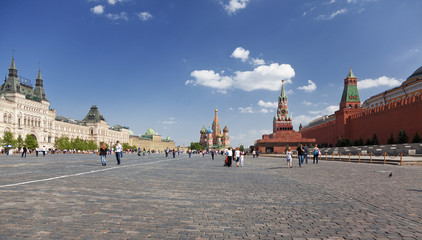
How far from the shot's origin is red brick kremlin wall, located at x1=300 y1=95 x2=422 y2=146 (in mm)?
37750

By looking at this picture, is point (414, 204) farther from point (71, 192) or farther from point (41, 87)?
point (41, 87)

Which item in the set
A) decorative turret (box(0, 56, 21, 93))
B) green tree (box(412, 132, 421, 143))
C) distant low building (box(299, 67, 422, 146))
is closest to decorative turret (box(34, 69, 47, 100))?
decorative turret (box(0, 56, 21, 93))

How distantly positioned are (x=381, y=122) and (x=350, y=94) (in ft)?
91.3

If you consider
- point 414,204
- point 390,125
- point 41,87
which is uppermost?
point 41,87

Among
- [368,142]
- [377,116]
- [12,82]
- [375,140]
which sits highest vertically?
[12,82]

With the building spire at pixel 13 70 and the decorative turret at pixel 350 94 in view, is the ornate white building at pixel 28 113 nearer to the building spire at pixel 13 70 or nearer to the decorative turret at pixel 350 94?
the building spire at pixel 13 70

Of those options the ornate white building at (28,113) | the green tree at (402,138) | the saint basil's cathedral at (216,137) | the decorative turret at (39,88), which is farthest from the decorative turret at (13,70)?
the saint basil's cathedral at (216,137)

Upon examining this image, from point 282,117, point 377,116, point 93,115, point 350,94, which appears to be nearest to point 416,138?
point 377,116

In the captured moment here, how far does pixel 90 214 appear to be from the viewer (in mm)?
4945

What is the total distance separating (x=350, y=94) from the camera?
71.8m

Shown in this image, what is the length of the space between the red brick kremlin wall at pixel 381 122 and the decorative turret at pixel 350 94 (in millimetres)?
6886

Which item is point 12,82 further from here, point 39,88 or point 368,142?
point 368,142

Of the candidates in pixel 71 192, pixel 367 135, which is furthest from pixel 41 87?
pixel 71 192

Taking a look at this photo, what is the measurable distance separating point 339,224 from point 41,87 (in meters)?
108
